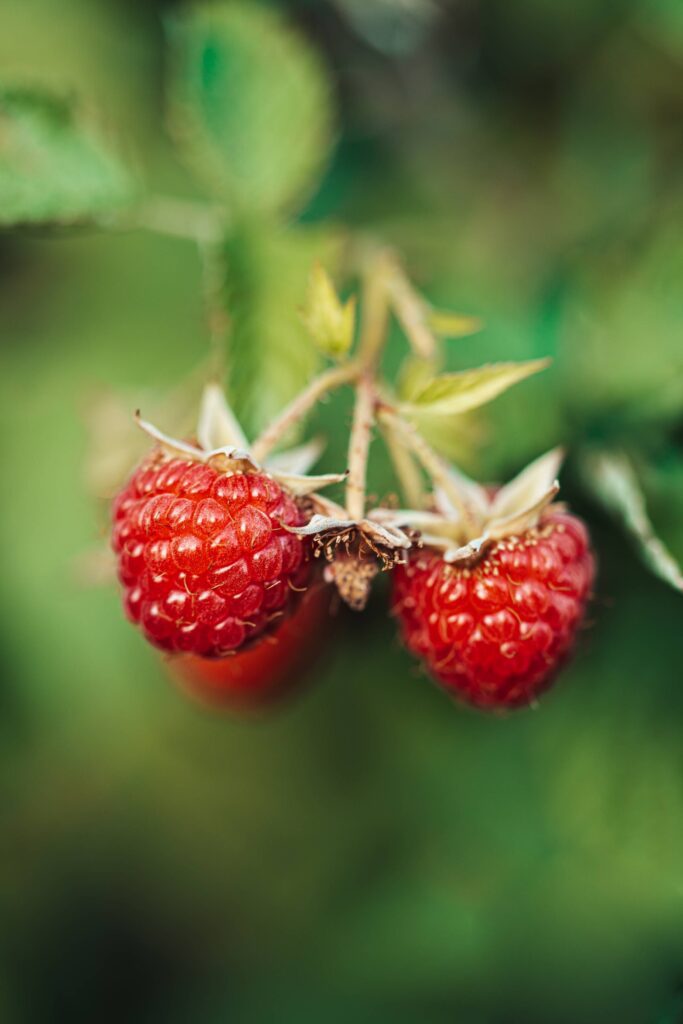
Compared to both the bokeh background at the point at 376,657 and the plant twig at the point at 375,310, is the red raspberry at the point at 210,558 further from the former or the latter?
the bokeh background at the point at 376,657

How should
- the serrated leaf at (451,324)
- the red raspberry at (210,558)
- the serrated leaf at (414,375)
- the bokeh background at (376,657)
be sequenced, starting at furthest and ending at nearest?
the bokeh background at (376,657) < the serrated leaf at (451,324) < the serrated leaf at (414,375) < the red raspberry at (210,558)

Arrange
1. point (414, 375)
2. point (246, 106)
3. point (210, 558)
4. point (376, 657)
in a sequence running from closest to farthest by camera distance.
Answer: point (210, 558) → point (414, 375) → point (246, 106) → point (376, 657)

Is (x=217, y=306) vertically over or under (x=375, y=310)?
over

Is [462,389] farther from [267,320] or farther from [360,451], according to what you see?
[267,320]

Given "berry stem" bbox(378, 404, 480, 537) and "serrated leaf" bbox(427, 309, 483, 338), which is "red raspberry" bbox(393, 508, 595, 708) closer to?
"berry stem" bbox(378, 404, 480, 537)

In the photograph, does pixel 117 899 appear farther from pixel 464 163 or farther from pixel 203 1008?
pixel 464 163

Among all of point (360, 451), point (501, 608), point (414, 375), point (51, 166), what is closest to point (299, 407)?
point (360, 451)

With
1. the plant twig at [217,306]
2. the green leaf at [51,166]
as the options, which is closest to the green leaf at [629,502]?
the plant twig at [217,306]

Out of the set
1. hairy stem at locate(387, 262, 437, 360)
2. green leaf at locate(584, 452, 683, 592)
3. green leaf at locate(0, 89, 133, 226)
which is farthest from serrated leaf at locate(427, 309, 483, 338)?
green leaf at locate(0, 89, 133, 226)
